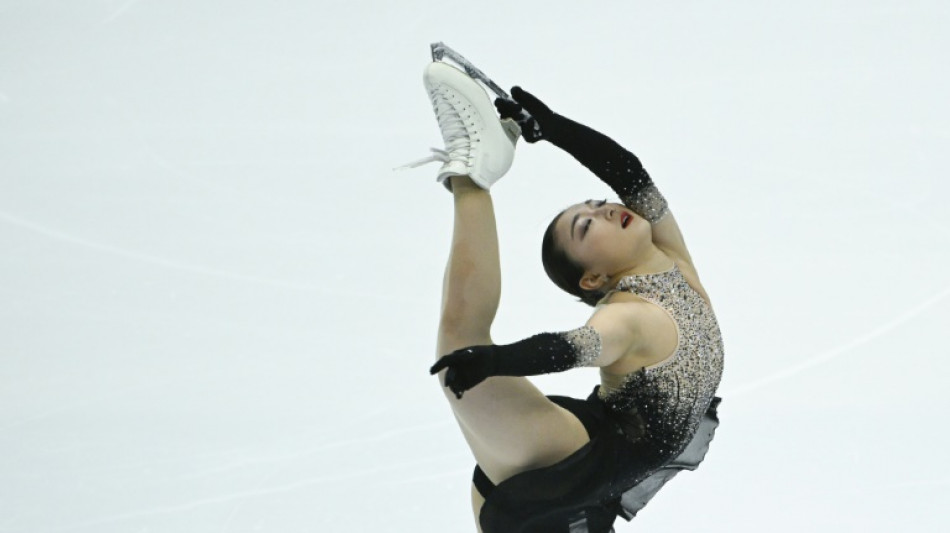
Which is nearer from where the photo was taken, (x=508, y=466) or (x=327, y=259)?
(x=508, y=466)

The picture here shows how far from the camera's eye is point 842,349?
163 inches

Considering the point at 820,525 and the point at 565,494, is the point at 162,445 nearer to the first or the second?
the point at 565,494

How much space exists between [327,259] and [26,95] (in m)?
1.56

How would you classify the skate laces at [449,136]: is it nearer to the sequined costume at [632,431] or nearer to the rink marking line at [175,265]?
the sequined costume at [632,431]

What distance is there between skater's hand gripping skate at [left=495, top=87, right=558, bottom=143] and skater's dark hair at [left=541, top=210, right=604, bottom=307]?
23 centimetres

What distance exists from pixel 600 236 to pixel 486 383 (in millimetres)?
411

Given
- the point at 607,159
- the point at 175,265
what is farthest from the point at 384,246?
the point at 607,159

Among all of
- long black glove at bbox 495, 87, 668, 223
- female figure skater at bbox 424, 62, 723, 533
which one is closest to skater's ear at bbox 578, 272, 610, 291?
female figure skater at bbox 424, 62, 723, 533

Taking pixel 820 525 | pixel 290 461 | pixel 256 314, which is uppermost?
pixel 256 314

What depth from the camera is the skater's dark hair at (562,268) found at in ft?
9.48

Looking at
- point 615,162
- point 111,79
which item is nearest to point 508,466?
point 615,162

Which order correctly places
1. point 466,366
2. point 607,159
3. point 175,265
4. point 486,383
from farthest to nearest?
point 175,265, point 607,159, point 486,383, point 466,366

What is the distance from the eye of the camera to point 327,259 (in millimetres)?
4465

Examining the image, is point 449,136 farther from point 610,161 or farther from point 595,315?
point 595,315
